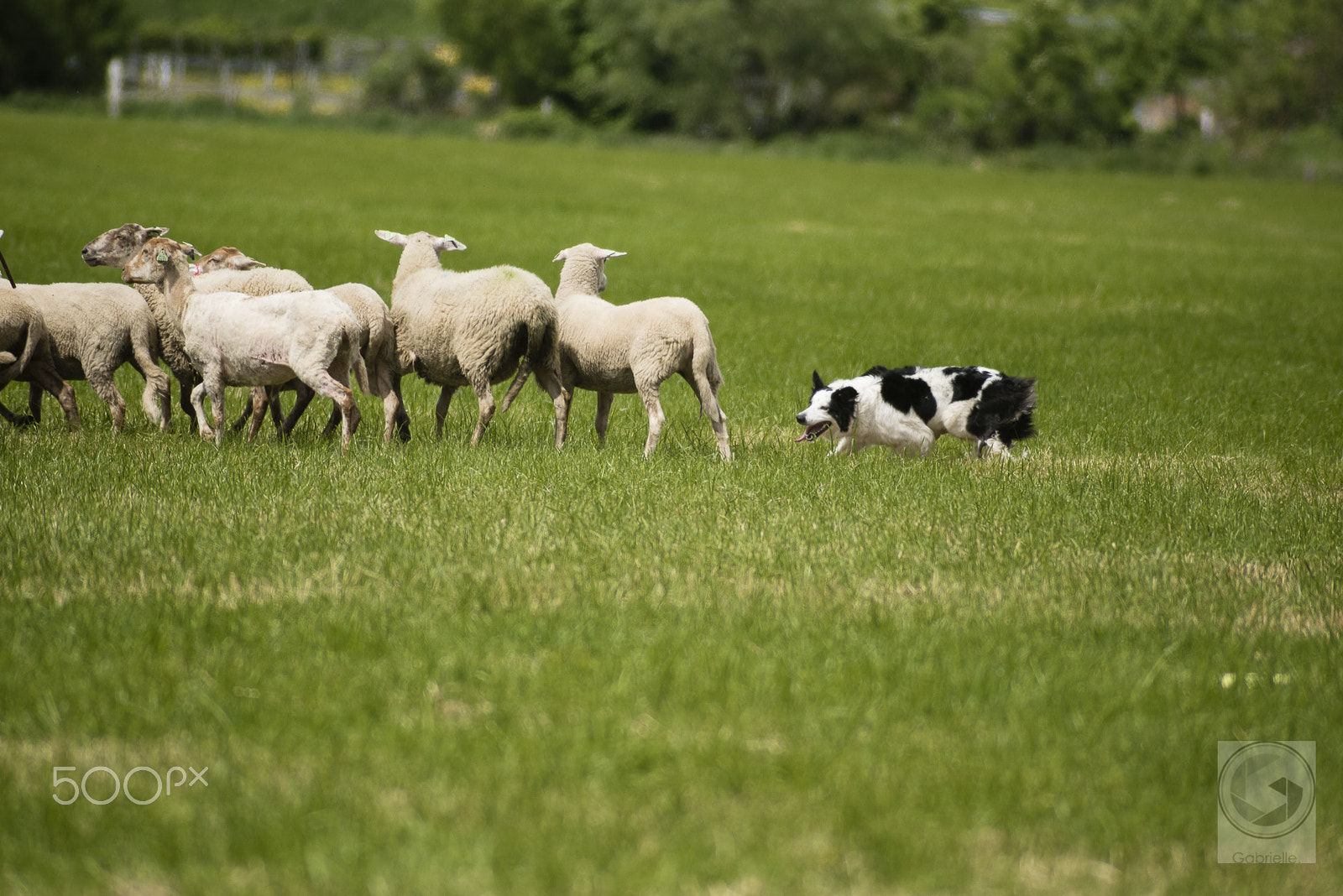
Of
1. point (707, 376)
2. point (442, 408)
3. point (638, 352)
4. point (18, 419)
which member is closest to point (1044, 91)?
point (442, 408)

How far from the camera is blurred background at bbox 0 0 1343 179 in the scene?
64.6 m

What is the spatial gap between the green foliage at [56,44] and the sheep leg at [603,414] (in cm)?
6854

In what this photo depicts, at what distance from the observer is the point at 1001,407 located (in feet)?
26.6

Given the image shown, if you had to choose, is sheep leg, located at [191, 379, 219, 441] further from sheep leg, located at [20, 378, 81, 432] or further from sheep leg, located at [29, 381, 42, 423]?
sheep leg, located at [29, 381, 42, 423]

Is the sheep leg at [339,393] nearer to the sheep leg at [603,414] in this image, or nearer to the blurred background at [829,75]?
the sheep leg at [603,414]

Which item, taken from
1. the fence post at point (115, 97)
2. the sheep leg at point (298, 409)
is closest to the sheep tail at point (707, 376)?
the sheep leg at point (298, 409)

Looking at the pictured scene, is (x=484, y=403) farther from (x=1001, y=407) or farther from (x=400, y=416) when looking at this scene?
(x=1001, y=407)

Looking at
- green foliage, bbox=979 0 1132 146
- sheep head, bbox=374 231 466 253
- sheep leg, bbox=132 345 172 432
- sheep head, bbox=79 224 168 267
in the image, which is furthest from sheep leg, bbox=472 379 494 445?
green foliage, bbox=979 0 1132 146

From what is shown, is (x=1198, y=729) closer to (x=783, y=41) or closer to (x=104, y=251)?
(x=104, y=251)

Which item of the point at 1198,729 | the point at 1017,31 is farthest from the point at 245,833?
the point at 1017,31

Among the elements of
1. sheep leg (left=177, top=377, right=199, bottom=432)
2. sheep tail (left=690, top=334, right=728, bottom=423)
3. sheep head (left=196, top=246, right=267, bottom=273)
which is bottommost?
sheep leg (left=177, top=377, right=199, bottom=432)

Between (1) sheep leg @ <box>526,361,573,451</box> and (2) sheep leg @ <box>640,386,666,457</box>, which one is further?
(1) sheep leg @ <box>526,361,573,451</box>

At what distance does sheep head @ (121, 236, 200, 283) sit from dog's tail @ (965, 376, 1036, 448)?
5.58 metres

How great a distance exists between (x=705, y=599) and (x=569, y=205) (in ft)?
77.0
